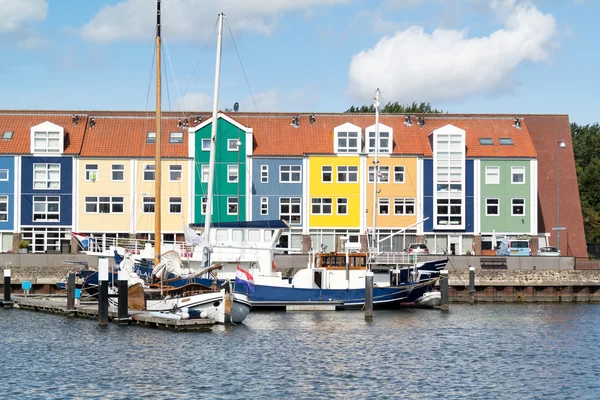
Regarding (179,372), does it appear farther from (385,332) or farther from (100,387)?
(385,332)

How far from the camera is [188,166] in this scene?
7756 cm

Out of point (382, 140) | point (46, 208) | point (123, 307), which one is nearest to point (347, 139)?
point (382, 140)

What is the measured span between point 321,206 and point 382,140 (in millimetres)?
7235

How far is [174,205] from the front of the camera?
77062 mm

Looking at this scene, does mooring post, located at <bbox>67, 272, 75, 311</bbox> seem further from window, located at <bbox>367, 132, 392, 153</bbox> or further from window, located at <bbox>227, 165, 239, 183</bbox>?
window, located at <bbox>367, 132, 392, 153</bbox>

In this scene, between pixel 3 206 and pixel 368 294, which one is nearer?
pixel 368 294

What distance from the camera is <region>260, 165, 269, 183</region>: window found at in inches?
3066

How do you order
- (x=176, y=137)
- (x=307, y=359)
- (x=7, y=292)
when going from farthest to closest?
(x=176, y=137) → (x=7, y=292) → (x=307, y=359)

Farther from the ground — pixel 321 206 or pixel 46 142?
pixel 46 142

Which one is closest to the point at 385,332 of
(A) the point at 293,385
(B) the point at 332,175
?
(A) the point at 293,385

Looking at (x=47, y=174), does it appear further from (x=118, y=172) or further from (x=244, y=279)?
(x=244, y=279)

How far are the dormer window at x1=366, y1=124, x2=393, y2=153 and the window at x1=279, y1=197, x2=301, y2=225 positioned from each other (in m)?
7.20

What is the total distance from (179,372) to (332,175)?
45819 mm

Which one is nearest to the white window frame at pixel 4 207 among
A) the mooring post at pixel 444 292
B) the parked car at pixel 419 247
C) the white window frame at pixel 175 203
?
the white window frame at pixel 175 203
